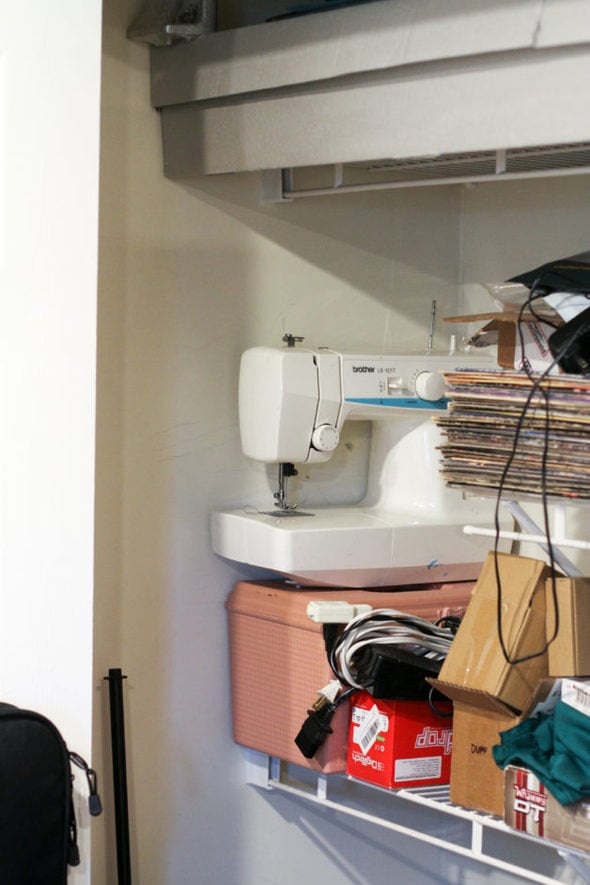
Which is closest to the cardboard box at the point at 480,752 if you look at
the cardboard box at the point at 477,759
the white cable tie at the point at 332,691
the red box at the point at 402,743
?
the cardboard box at the point at 477,759

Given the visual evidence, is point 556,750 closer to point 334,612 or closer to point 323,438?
point 334,612

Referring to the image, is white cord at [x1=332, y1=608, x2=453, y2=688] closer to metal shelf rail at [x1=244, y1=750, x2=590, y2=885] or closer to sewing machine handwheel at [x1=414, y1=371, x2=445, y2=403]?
metal shelf rail at [x1=244, y1=750, x2=590, y2=885]

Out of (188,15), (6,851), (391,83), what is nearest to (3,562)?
(6,851)

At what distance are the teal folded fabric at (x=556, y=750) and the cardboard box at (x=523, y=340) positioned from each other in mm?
527

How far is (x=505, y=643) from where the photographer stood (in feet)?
5.79

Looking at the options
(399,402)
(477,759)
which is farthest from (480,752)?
(399,402)

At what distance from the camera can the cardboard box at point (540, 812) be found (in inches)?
66.3

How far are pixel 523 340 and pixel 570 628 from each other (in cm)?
45

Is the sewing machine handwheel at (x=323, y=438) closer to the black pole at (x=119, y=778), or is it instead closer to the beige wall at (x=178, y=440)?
the beige wall at (x=178, y=440)

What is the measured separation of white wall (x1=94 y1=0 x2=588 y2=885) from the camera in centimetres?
225

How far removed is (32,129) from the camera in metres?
1.66

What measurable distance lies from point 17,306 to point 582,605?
921mm

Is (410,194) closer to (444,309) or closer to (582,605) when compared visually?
(444,309)

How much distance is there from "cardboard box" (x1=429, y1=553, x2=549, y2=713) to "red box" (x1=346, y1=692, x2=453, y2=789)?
0.22 m
